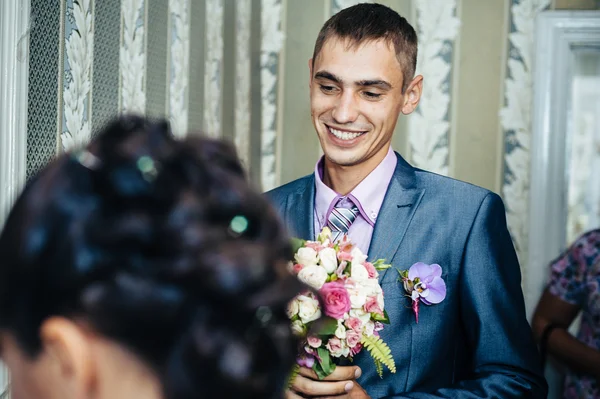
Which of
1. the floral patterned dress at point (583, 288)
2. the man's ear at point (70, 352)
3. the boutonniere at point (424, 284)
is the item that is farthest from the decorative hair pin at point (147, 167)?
the floral patterned dress at point (583, 288)

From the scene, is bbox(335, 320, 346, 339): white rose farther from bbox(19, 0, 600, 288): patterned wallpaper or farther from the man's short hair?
bbox(19, 0, 600, 288): patterned wallpaper

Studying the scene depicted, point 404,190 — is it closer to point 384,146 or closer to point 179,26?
point 384,146

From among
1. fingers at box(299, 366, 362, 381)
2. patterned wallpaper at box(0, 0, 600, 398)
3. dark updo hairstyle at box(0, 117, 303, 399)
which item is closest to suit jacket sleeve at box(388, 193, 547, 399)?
fingers at box(299, 366, 362, 381)

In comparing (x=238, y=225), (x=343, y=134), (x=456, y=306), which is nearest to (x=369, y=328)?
(x=456, y=306)

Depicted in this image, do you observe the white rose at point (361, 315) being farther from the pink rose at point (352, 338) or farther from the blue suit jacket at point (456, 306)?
the blue suit jacket at point (456, 306)

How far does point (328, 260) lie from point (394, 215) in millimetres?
428

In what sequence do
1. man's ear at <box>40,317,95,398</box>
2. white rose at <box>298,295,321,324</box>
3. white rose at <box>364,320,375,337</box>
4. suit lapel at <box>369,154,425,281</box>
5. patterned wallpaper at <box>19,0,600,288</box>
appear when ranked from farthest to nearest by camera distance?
patterned wallpaper at <box>19,0,600,288</box> → suit lapel at <box>369,154,425,281</box> → white rose at <box>364,320,375,337</box> → white rose at <box>298,295,321,324</box> → man's ear at <box>40,317,95,398</box>

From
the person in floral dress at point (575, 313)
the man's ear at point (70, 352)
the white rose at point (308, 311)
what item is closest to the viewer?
the man's ear at point (70, 352)

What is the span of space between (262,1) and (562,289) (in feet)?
6.49

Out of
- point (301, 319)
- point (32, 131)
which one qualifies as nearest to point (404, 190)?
point (301, 319)

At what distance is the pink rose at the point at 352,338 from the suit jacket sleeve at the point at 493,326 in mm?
248

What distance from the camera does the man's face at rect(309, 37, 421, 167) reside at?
185cm

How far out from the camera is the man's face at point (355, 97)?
185 cm

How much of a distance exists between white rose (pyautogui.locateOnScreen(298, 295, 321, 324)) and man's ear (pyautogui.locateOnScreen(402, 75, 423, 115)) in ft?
2.52
